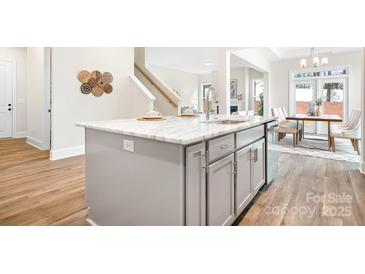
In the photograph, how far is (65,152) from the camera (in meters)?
4.32

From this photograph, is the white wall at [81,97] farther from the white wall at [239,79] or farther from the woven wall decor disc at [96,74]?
the white wall at [239,79]

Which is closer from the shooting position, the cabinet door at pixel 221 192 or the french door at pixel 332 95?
the cabinet door at pixel 221 192

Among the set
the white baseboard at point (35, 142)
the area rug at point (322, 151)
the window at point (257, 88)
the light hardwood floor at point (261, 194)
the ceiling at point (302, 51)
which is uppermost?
the ceiling at point (302, 51)

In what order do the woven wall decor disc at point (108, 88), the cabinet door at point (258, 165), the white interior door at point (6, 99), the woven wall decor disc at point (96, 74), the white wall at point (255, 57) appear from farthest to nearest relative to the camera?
the white interior door at point (6, 99), the white wall at point (255, 57), the woven wall decor disc at point (108, 88), the woven wall decor disc at point (96, 74), the cabinet door at point (258, 165)

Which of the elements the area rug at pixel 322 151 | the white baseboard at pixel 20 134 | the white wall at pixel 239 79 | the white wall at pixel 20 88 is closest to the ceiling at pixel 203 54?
the white wall at pixel 239 79

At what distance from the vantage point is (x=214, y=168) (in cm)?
159

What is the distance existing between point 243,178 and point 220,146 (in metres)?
0.58

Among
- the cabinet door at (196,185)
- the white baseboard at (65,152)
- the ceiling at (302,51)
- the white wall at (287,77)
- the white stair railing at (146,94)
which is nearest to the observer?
the cabinet door at (196,185)

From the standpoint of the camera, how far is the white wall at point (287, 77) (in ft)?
22.6

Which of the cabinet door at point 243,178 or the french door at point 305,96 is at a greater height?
the french door at point 305,96

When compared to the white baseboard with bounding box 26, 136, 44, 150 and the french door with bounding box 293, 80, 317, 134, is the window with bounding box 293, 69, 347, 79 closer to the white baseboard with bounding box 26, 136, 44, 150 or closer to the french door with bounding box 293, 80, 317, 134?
the french door with bounding box 293, 80, 317, 134

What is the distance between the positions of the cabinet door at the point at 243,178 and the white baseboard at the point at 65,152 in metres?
3.34

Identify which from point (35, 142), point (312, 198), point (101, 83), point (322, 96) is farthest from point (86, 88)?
point (322, 96)
